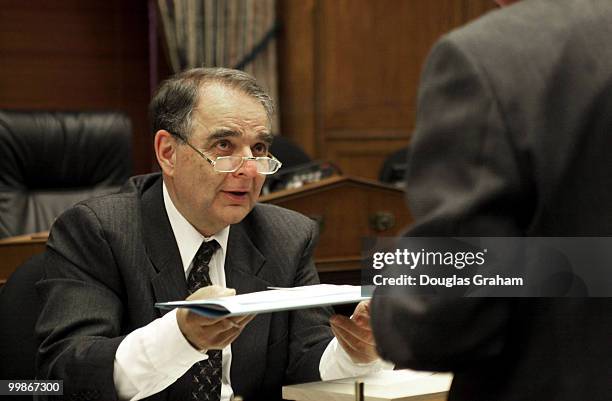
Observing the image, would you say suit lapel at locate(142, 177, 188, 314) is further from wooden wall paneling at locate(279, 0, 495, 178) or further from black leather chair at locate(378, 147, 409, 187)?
wooden wall paneling at locate(279, 0, 495, 178)

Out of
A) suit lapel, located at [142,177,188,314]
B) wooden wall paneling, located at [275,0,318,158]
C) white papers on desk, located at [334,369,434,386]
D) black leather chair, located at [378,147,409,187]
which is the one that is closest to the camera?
white papers on desk, located at [334,369,434,386]

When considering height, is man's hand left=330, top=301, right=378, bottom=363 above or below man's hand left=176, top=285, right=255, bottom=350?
below

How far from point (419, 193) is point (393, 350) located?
19cm

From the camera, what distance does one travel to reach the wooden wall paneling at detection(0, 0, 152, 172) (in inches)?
243

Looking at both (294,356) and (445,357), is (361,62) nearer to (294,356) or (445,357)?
(294,356)

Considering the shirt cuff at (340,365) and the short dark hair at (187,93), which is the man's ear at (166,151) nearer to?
the short dark hair at (187,93)

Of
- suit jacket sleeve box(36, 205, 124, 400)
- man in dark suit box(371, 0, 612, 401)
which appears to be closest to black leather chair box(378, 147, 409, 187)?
suit jacket sleeve box(36, 205, 124, 400)

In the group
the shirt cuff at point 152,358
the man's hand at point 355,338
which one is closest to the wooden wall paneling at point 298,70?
the man's hand at point 355,338

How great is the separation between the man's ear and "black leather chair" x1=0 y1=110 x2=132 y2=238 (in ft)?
6.57

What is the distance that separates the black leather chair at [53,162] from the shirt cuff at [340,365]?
7.70ft

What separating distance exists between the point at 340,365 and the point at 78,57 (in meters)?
4.59

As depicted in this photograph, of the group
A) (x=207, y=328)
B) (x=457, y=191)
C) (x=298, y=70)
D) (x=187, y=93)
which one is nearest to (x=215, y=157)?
(x=187, y=93)

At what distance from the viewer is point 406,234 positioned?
1.14 metres

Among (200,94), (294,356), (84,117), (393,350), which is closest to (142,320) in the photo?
(294,356)
